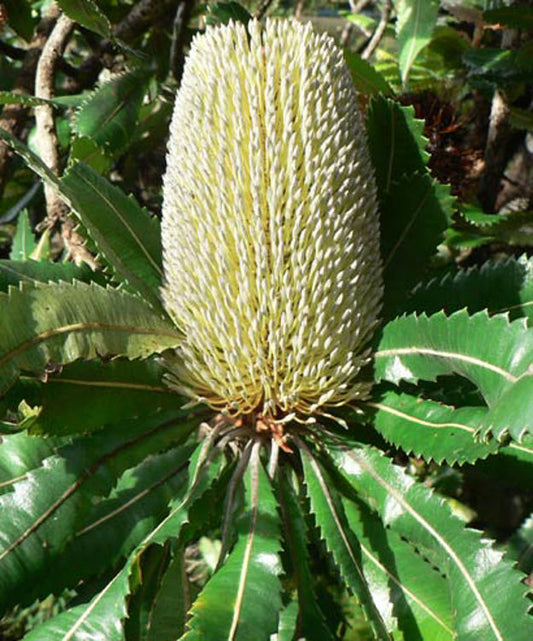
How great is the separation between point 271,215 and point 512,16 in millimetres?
773

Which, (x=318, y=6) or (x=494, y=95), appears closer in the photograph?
(x=494, y=95)

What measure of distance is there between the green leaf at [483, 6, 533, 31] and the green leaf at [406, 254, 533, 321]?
58 cm

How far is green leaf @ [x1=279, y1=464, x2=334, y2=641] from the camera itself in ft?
3.07

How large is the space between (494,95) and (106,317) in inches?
42.0

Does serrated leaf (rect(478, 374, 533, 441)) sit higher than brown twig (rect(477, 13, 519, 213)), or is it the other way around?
brown twig (rect(477, 13, 519, 213))

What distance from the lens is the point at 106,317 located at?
0.93 m

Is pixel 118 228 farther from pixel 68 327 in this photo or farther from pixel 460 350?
pixel 460 350

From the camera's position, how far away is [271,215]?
1009mm

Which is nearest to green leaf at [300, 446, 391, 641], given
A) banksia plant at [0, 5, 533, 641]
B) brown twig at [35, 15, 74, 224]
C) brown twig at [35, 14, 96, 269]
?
banksia plant at [0, 5, 533, 641]

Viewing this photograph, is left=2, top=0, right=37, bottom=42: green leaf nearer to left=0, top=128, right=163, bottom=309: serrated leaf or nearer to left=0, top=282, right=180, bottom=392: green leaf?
left=0, top=128, right=163, bottom=309: serrated leaf

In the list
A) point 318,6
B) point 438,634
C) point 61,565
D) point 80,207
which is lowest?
point 438,634

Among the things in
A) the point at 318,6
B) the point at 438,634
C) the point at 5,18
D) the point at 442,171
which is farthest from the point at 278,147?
the point at 318,6

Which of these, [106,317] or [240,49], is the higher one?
[240,49]

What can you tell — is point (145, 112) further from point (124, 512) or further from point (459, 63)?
point (124, 512)
